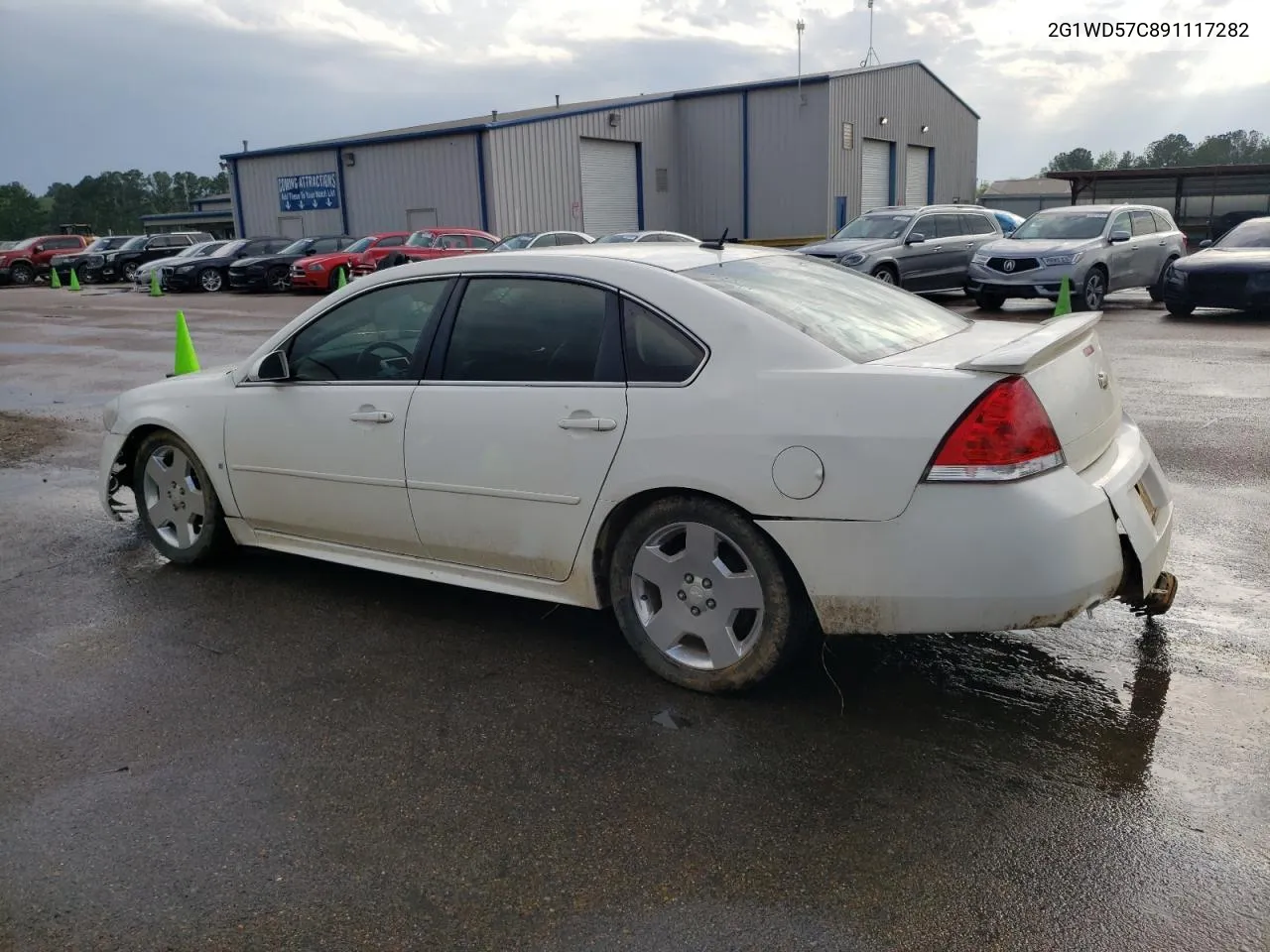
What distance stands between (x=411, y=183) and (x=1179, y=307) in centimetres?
2584

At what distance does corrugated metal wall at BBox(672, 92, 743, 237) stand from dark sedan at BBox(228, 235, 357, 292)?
13.1 meters

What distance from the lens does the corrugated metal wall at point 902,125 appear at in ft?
113

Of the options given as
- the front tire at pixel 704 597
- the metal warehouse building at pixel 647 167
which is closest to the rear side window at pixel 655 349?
the front tire at pixel 704 597

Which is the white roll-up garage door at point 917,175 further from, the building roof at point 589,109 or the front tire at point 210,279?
the front tire at point 210,279

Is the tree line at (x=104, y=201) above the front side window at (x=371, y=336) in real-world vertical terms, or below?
above

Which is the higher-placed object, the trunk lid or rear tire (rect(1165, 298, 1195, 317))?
the trunk lid

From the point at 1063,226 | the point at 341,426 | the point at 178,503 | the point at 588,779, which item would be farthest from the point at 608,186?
the point at 588,779

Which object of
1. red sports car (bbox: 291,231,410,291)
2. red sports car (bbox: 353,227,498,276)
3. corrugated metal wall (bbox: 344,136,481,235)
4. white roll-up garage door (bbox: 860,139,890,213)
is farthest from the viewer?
white roll-up garage door (bbox: 860,139,890,213)

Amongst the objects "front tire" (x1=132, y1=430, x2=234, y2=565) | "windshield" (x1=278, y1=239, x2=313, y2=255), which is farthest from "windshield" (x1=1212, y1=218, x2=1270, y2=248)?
"windshield" (x1=278, y1=239, x2=313, y2=255)

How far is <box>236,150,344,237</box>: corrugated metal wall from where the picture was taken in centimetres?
3816

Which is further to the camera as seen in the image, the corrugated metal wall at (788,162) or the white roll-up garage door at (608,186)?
the white roll-up garage door at (608,186)

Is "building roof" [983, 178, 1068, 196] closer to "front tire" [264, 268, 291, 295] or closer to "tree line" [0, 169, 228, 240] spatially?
"front tire" [264, 268, 291, 295]

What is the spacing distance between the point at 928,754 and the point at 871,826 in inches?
18.1

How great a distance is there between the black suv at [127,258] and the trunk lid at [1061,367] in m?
39.0
